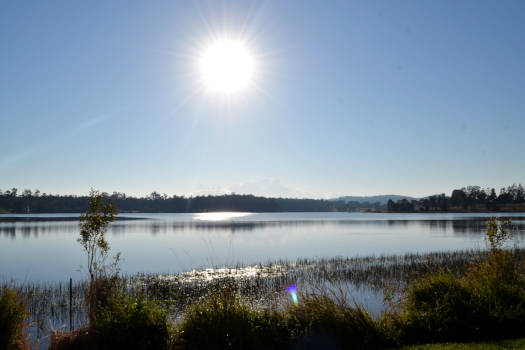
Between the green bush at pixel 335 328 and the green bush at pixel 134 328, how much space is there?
3.30 metres

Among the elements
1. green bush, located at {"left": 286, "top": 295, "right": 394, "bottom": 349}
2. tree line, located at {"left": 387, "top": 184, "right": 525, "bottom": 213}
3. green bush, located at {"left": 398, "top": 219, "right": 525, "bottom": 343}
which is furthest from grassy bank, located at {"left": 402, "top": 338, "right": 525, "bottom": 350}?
tree line, located at {"left": 387, "top": 184, "right": 525, "bottom": 213}

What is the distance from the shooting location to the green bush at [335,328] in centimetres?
984

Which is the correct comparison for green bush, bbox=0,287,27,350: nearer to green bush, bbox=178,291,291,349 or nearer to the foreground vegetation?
the foreground vegetation

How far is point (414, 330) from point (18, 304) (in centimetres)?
1037

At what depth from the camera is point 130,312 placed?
9242mm

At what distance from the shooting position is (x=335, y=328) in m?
10.1

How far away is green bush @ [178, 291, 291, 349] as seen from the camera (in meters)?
9.34

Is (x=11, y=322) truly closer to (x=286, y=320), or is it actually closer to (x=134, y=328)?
(x=134, y=328)

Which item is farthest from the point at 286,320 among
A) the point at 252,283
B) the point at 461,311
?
the point at 252,283

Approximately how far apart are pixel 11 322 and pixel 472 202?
199308 millimetres

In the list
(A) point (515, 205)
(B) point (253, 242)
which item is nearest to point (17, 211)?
(B) point (253, 242)

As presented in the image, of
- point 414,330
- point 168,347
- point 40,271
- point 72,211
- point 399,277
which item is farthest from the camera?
point 72,211

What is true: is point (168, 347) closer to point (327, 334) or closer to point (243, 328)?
point (243, 328)

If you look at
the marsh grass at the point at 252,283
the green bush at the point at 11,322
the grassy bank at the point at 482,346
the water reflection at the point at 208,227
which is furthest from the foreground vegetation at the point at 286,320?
the water reflection at the point at 208,227
